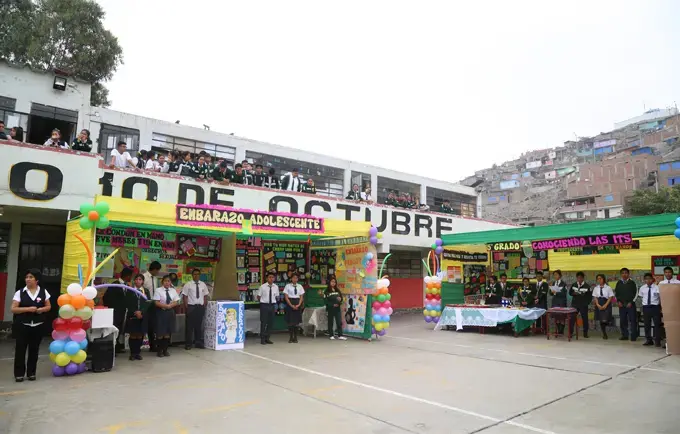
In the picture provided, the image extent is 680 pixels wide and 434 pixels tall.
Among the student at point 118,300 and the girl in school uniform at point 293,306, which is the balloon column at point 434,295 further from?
the student at point 118,300

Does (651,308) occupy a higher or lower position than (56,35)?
lower

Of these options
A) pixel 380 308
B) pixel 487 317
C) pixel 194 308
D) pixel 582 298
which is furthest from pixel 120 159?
pixel 582 298

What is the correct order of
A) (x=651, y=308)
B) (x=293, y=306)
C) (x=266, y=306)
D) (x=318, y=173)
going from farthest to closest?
1. (x=318, y=173)
2. (x=293, y=306)
3. (x=266, y=306)
4. (x=651, y=308)

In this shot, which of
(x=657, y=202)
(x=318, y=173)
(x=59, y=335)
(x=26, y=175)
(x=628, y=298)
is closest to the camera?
(x=59, y=335)

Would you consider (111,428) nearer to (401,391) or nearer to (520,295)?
(401,391)

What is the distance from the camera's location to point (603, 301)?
11656mm

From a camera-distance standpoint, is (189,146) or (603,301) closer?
(603,301)

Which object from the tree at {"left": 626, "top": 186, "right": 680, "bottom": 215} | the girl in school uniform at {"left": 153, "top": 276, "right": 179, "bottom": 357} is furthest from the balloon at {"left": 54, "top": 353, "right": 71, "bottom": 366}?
the tree at {"left": 626, "top": 186, "right": 680, "bottom": 215}

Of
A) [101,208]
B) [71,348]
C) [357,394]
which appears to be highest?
[101,208]

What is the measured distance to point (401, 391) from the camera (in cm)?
597

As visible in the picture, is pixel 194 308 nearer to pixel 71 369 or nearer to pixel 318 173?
pixel 71 369

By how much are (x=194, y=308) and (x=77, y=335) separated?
106 inches

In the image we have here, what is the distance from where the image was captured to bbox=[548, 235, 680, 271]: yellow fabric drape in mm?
11867

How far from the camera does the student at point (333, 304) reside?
11016mm
